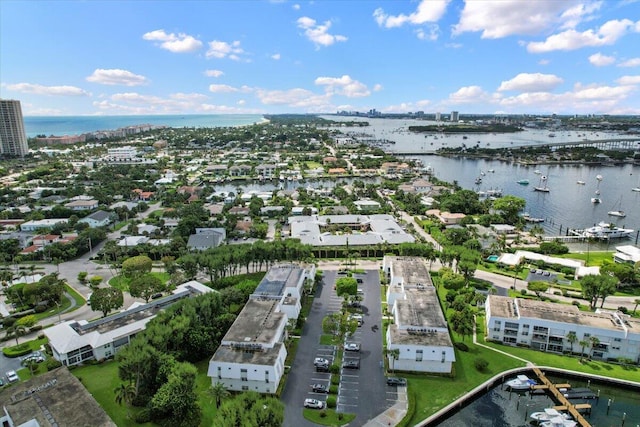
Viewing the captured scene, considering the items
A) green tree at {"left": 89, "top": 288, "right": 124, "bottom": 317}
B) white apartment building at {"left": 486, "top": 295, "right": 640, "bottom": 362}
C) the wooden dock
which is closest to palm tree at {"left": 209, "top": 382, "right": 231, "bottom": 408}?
green tree at {"left": 89, "top": 288, "right": 124, "bottom": 317}

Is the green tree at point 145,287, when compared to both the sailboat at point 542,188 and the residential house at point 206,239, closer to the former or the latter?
the residential house at point 206,239

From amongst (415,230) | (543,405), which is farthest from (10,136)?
(543,405)

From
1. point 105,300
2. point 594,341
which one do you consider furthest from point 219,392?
point 594,341

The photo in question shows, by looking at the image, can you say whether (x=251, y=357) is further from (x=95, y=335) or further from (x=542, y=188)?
(x=542, y=188)

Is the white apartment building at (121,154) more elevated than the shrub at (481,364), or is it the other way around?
the white apartment building at (121,154)

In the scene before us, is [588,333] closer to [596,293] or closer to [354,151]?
[596,293]

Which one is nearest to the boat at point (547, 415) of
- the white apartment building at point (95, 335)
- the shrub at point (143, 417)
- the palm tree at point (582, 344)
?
the palm tree at point (582, 344)

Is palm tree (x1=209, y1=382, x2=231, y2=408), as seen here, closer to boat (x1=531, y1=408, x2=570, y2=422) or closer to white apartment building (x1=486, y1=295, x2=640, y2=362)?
boat (x1=531, y1=408, x2=570, y2=422)
